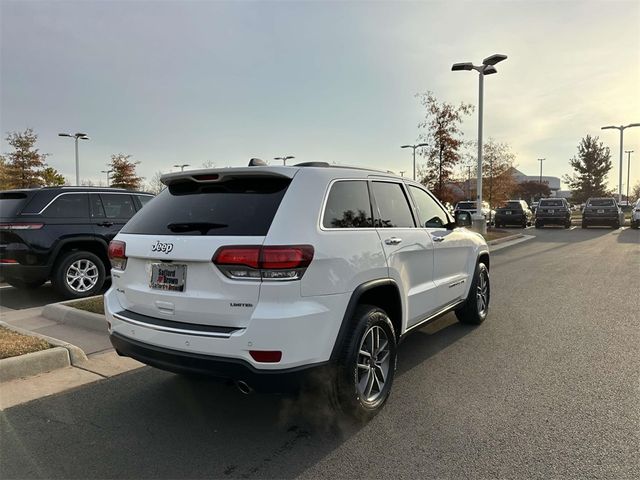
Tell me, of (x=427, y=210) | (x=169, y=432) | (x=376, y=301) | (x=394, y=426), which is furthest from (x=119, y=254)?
(x=427, y=210)

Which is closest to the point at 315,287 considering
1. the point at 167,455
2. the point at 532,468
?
the point at 167,455

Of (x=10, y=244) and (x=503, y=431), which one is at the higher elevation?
(x=10, y=244)

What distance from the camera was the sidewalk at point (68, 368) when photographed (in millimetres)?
4066

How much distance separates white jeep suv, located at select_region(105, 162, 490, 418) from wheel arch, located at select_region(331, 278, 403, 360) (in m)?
0.01

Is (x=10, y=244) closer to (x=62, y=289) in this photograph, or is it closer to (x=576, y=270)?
(x=62, y=289)

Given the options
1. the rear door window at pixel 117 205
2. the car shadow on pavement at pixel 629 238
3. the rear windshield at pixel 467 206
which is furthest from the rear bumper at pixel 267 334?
the rear windshield at pixel 467 206

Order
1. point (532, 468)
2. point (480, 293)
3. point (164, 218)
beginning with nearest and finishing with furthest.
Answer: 1. point (532, 468)
2. point (164, 218)
3. point (480, 293)

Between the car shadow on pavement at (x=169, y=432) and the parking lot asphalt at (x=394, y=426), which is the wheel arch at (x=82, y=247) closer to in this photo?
the parking lot asphalt at (x=394, y=426)

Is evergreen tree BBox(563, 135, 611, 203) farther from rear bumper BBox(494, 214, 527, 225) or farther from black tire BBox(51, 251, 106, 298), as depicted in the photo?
black tire BBox(51, 251, 106, 298)

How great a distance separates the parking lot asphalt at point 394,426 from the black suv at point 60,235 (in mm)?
3810

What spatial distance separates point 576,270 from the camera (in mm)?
11016

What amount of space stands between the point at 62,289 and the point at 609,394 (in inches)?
289

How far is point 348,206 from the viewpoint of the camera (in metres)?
3.63

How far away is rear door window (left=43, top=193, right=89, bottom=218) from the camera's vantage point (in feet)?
24.8
